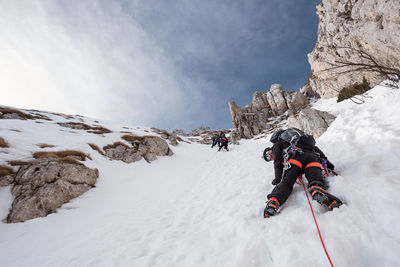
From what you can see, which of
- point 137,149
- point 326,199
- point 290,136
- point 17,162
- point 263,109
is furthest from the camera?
point 263,109

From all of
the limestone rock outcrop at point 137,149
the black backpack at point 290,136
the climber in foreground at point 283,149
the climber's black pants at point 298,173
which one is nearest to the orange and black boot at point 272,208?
the climber's black pants at point 298,173

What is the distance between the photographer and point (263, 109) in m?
71.6

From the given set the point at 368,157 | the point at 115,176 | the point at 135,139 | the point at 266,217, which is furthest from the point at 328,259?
the point at 135,139

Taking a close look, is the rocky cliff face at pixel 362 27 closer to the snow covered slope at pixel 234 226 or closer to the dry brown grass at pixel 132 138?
the snow covered slope at pixel 234 226

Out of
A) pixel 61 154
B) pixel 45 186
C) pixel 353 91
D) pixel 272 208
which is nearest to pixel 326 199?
pixel 272 208

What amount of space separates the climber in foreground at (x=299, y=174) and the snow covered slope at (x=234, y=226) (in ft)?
0.74

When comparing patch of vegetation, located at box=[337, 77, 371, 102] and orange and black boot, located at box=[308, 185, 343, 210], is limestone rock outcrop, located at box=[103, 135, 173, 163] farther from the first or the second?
patch of vegetation, located at box=[337, 77, 371, 102]

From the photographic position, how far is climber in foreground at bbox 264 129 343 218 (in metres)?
2.96

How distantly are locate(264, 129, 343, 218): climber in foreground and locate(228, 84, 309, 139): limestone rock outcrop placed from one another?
4686cm

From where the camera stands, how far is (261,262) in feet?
8.04

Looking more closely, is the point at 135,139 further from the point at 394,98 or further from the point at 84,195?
the point at 394,98

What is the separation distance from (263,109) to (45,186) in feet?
252

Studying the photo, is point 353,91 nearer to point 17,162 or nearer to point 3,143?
point 17,162

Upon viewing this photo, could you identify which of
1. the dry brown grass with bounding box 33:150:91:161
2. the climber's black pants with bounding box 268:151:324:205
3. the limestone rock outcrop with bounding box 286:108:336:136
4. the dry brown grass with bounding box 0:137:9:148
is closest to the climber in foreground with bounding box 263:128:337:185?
the climber's black pants with bounding box 268:151:324:205
